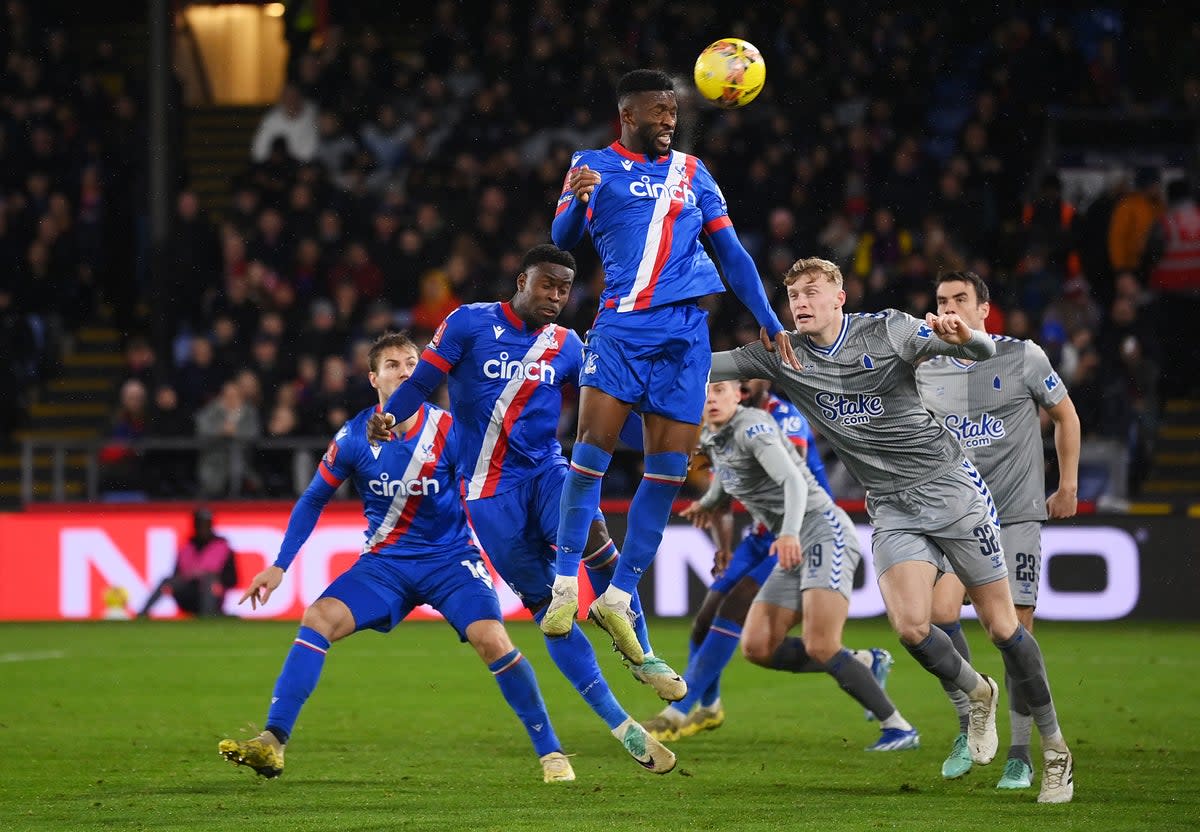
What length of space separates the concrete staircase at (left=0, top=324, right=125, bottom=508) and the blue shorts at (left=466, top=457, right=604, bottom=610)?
35.8ft

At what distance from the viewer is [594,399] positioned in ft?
24.2

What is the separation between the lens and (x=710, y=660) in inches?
385

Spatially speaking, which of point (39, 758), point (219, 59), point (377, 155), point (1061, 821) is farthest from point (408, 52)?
point (1061, 821)

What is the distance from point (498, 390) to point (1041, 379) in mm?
2619

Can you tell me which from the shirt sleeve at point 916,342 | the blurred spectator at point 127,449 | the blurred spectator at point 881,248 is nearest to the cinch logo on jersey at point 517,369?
the shirt sleeve at point 916,342

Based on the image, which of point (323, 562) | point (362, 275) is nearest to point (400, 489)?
point (323, 562)

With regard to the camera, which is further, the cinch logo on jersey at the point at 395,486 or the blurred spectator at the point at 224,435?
the blurred spectator at the point at 224,435

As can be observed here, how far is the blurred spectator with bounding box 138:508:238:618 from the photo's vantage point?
16.6 metres

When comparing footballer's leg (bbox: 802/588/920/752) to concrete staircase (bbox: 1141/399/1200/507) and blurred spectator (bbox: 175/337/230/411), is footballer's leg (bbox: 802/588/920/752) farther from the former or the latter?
blurred spectator (bbox: 175/337/230/411)

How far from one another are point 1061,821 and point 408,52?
19.3m

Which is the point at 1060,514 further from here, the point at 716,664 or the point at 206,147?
the point at 206,147

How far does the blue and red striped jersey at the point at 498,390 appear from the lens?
8.17 metres

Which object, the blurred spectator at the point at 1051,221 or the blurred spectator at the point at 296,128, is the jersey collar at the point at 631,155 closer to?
the blurred spectator at the point at 1051,221

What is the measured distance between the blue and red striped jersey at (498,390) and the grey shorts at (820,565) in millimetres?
1529
